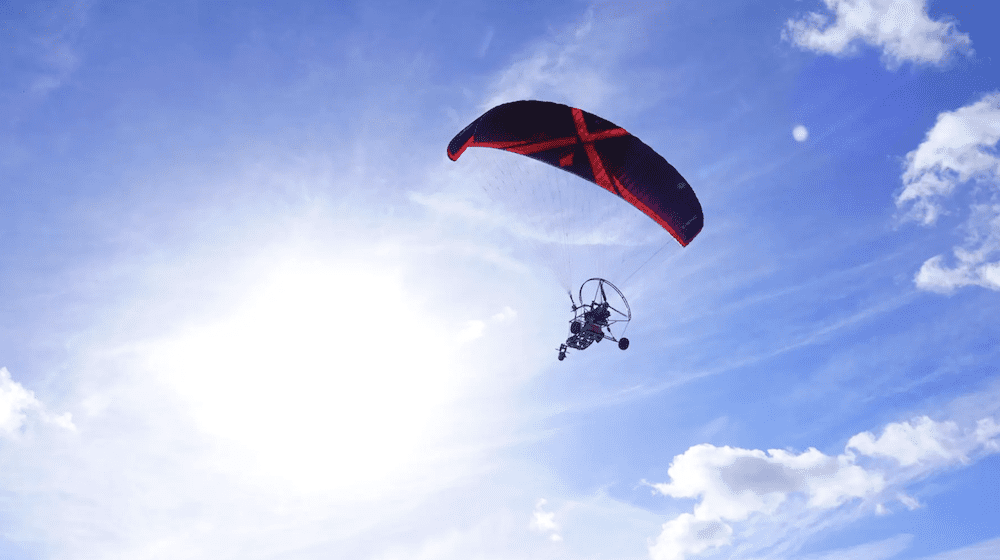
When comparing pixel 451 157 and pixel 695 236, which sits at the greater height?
pixel 451 157

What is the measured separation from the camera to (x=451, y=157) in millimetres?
33906

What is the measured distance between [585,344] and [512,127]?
32.2 ft

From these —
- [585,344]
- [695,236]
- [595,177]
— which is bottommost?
[585,344]

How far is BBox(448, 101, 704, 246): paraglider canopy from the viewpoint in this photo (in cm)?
3431

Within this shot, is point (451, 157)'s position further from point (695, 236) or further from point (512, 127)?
point (695, 236)

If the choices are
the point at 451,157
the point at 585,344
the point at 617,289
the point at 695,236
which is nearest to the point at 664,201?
the point at 695,236

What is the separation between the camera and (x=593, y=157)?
35250mm

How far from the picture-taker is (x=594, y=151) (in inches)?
1383

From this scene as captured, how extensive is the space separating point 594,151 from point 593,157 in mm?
273

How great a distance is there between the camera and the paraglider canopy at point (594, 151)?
34312 mm

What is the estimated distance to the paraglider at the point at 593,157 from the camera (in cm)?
3434

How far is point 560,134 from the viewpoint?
34.9 meters

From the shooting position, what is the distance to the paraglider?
34.3 metres

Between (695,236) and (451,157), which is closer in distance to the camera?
(451,157)
